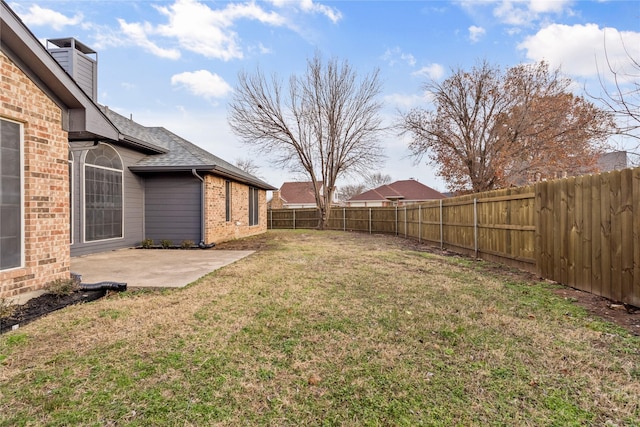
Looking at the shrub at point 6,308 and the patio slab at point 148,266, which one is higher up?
the shrub at point 6,308

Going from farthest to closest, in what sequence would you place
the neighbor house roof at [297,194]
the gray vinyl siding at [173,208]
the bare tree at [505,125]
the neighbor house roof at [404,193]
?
the neighbor house roof at [297,194], the neighbor house roof at [404,193], the bare tree at [505,125], the gray vinyl siding at [173,208]

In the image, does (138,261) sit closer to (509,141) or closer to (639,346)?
(639,346)

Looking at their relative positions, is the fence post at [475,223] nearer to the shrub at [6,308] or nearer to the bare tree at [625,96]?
the bare tree at [625,96]

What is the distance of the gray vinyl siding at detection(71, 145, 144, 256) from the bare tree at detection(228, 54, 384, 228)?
9665 mm

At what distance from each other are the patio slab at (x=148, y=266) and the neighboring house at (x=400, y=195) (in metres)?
27.8

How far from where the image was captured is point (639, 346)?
2740mm

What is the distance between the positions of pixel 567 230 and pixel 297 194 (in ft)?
119

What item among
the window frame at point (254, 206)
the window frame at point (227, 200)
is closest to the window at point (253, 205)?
the window frame at point (254, 206)

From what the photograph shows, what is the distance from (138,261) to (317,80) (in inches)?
609

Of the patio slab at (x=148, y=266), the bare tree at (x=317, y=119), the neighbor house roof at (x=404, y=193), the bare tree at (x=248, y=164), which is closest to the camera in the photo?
the patio slab at (x=148, y=266)

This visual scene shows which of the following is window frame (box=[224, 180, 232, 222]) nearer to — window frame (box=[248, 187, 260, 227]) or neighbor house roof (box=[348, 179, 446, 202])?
window frame (box=[248, 187, 260, 227])

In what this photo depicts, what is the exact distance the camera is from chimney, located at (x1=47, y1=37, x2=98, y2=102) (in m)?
7.70

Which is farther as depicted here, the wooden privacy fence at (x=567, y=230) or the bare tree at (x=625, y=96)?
the bare tree at (x=625, y=96)

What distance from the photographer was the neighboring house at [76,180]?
12.1 ft
